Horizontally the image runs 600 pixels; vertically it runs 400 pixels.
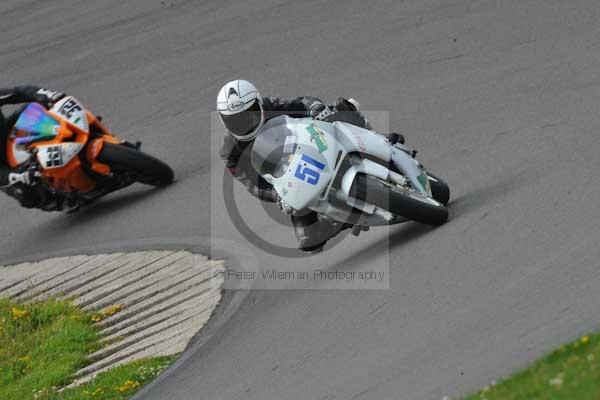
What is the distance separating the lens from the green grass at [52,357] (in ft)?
28.4

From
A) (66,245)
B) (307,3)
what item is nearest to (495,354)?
(66,245)

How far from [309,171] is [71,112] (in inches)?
166

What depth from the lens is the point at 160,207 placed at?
12.1m

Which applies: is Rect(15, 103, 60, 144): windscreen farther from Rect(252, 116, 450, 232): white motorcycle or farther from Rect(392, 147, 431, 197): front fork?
Rect(392, 147, 431, 197): front fork

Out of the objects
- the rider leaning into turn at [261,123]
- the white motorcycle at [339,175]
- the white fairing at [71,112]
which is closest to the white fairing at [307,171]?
the white motorcycle at [339,175]

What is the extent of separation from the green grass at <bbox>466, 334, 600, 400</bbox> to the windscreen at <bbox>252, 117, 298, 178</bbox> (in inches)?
124

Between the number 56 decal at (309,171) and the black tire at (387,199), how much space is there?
0.90 feet

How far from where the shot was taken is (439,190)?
9383mm

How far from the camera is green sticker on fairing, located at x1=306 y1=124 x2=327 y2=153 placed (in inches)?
341

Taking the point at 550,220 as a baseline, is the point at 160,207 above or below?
below

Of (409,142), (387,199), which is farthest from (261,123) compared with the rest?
(409,142)

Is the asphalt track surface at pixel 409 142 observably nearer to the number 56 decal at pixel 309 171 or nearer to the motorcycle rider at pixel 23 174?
the motorcycle rider at pixel 23 174

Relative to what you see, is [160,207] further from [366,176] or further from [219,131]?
[366,176]

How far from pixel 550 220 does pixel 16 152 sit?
6111 millimetres
